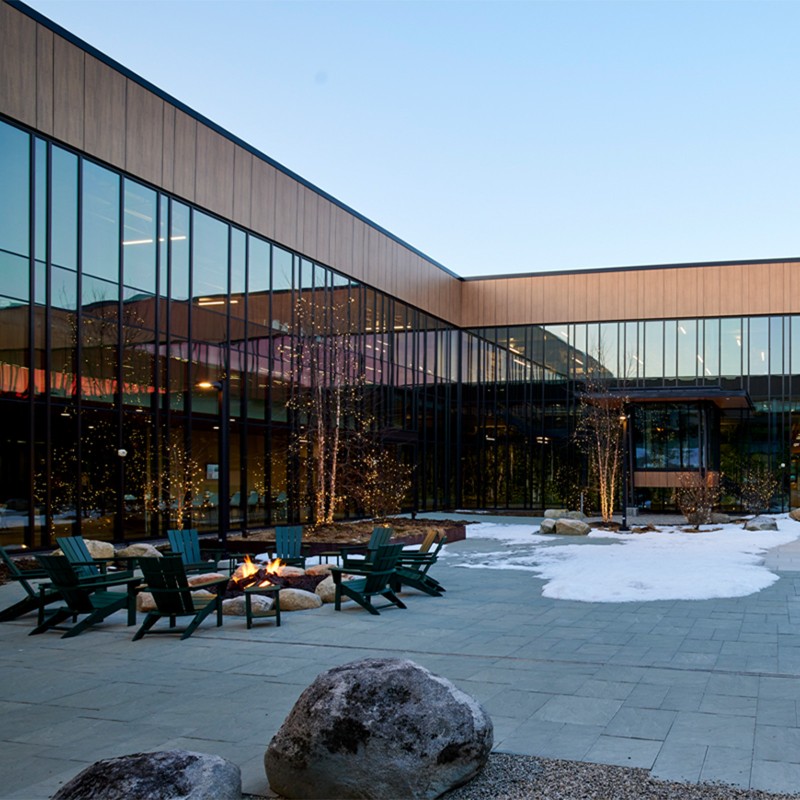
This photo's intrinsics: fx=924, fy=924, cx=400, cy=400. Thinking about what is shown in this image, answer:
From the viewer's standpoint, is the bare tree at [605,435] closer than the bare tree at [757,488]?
Yes

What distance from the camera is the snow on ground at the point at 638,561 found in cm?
1465

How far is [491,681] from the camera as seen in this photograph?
8461 millimetres

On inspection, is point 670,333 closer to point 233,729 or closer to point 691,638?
point 691,638

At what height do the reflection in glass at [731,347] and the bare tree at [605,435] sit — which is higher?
the reflection in glass at [731,347]

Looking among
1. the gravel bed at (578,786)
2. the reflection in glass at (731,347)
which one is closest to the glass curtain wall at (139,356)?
the gravel bed at (578,786)

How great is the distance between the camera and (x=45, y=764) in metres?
6.10

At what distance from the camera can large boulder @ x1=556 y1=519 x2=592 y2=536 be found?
28.0 m

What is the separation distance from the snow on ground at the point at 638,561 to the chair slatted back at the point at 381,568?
9.11 feet

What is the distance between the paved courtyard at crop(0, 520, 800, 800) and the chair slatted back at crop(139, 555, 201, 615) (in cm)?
45

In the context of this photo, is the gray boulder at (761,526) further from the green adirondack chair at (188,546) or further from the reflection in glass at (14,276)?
the reflection in glass at (14,276)

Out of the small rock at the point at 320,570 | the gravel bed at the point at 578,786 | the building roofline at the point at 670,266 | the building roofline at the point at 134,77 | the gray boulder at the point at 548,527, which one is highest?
the building roofline at the point at 134,77

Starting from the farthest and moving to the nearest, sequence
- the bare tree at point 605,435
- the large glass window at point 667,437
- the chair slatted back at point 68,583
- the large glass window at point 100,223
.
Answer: the large glass window at point 667,437
the bare tree at point 605,435
the large glass window at point 100,223
the chair slatted back at point 68,583

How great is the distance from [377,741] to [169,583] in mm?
6305

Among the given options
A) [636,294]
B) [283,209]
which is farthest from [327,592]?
[636,294]
